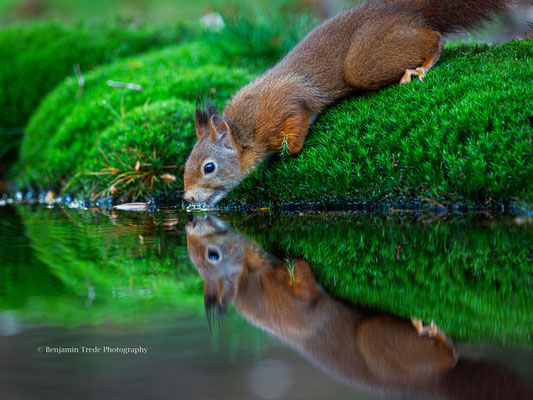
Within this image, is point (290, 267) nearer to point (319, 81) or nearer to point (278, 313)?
point (278, 313)

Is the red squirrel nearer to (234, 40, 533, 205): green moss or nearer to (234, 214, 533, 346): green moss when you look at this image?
(234, 40, 533, 205): green moss

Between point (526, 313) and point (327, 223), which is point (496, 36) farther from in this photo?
point (526, 313)

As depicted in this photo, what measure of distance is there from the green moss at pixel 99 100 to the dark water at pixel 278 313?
3849mm

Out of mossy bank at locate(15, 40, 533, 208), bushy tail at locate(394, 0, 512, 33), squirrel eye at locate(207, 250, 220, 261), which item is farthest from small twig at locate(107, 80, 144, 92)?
squirrel eye at locate(207, 250, 220, 261)

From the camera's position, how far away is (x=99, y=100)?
914 cm

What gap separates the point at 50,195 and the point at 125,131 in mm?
1667

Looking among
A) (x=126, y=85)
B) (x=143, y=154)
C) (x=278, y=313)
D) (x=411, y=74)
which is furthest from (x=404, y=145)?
(x=126, y=85)

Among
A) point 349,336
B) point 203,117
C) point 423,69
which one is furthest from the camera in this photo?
point 203,117

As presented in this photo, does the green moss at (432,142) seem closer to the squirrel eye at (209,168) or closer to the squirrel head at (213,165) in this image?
the squirrel head at (213,165)

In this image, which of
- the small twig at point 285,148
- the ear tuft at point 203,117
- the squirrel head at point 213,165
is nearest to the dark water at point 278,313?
the squirrel head at point 213,165

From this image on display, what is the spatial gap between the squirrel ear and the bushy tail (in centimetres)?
221

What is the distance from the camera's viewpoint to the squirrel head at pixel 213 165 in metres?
6.13

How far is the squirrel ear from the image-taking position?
241 inches

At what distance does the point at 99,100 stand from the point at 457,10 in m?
5.16
